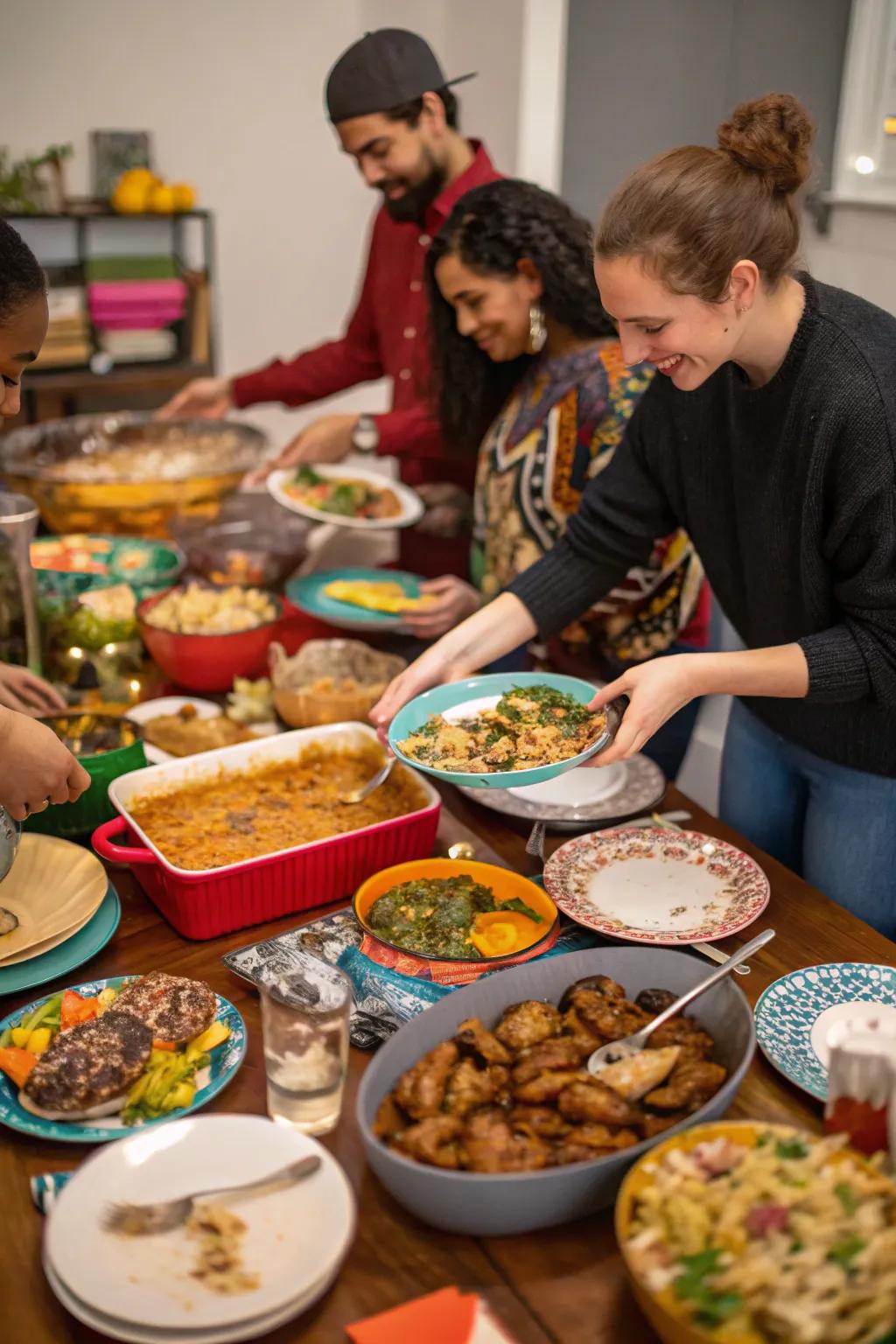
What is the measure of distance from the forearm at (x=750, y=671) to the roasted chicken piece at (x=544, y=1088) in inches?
25.3

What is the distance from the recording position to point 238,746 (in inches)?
80.4

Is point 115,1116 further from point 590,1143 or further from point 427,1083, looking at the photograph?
point 590,1143

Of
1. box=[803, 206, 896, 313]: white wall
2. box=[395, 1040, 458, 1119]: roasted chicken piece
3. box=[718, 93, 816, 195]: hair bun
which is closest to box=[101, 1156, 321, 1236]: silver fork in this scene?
box=[395, 1040, 458, 1119]: roasted chicken piece

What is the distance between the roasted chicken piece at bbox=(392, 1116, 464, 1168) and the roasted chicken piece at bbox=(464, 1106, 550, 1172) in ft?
0.04

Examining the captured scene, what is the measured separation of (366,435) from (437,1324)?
249cm

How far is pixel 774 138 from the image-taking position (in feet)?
5.41

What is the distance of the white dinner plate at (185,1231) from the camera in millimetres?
1080

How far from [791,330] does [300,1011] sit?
1184 millimetres

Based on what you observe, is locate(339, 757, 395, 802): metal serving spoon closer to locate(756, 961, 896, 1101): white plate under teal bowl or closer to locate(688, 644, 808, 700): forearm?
locate(688, 644, 808, 700): forearm

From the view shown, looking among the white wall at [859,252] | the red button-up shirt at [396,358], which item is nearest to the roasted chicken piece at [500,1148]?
the red button-up shirt at [396,358]

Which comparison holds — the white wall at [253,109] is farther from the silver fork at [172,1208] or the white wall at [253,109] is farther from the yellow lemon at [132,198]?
the silver fork at [172,1208]

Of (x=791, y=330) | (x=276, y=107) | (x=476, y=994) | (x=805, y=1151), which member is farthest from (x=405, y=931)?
(x=276, y=107)

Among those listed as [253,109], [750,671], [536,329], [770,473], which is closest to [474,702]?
[750,671]

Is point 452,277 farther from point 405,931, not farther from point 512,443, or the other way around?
point 405,931
